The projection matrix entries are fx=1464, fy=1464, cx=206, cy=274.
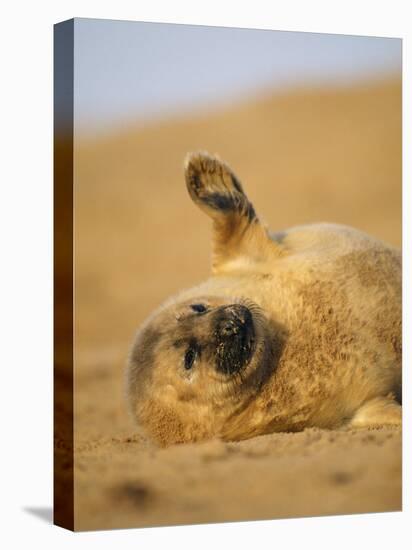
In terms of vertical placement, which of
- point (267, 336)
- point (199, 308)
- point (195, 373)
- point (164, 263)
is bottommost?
point (195, 373)

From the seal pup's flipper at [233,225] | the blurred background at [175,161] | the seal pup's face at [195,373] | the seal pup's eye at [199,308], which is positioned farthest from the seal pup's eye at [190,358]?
the seal pup's flipper at [233,225]

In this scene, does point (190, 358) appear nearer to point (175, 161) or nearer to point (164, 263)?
point (175, 161)

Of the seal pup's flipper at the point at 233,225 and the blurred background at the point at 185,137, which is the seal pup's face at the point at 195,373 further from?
the seal pup's flipper at the point at 233,225

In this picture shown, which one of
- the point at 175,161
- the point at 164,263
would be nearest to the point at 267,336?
the point at 175,161

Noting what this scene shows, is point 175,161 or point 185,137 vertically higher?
point 185,137

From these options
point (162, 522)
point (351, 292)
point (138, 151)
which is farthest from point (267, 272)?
point (162, 522)

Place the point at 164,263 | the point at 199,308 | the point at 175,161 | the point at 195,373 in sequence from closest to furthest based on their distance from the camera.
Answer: the point at 195,373
the point at 199,308
the point at 175,161
the point at 164,263

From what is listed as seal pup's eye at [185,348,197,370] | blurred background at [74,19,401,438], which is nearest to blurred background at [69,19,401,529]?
blurred background at [74,19,401,438]
